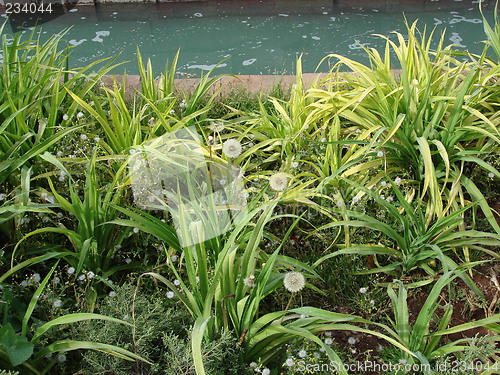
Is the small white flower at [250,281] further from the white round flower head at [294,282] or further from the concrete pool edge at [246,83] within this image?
the concrete pool edge at [246,83]

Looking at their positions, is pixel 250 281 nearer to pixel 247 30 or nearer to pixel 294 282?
pixel 294 282

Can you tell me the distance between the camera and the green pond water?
15.7 ft

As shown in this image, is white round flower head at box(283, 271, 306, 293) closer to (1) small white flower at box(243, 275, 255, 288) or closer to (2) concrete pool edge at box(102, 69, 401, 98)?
(1) small white flower at box(243, 275, 255, 288)

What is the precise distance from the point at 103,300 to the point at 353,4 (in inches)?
209

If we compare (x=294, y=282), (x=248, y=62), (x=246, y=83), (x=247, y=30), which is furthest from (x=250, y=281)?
(x=247, y=30)

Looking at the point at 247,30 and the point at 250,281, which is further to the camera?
the point at 247,30

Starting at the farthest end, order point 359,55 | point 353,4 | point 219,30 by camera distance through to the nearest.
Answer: point 353,4 < point 219,30 < point 359,55

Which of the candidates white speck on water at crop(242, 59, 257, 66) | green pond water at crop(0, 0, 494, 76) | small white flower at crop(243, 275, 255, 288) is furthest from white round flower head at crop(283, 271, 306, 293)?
white speck on water at crop(242, 59, 257, 66)

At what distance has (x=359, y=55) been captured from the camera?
469 centimetres

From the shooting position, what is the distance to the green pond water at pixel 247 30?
15.7 ft

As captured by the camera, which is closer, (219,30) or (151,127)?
(151,127)

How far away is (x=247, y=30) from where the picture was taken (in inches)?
212

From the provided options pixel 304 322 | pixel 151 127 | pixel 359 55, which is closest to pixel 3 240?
pixel 151 127

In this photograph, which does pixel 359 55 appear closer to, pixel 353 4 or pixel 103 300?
pixel 353 4
